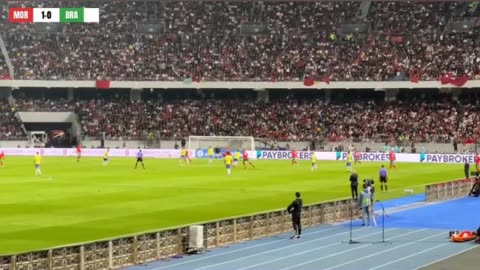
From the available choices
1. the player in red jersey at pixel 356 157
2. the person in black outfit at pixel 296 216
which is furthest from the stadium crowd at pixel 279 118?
the person in black outfit at pixel 296 216

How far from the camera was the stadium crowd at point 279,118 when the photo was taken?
285 ft

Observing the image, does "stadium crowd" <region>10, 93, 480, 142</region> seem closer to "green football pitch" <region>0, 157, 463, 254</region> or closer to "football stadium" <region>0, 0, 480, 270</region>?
"football stadium" <region>0, 0, 480, 270</region>

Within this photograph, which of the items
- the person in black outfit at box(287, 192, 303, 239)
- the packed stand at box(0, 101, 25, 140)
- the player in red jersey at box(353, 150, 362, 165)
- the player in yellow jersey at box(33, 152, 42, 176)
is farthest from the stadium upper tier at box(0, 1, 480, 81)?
the person in black outfit at box(287, 192, 303, 239)

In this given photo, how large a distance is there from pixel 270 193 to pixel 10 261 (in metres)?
25.8

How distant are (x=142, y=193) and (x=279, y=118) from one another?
51.1 meters

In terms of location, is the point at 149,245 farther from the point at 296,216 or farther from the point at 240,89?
the point at 240,89

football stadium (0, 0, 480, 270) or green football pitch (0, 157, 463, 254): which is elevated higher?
football stadium (0, 0, 480, 270)

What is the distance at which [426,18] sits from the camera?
320ft

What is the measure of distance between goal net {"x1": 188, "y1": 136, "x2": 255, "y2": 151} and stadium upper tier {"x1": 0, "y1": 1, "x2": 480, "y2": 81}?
1070 centimetres

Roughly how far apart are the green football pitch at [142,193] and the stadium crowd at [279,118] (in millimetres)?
16959

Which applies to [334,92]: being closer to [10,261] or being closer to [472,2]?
[472,2]

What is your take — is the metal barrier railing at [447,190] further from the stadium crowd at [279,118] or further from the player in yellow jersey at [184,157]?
the stadium crowd at [279,118]

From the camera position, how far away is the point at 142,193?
42.5 meters

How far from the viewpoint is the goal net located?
8438 centimetres
